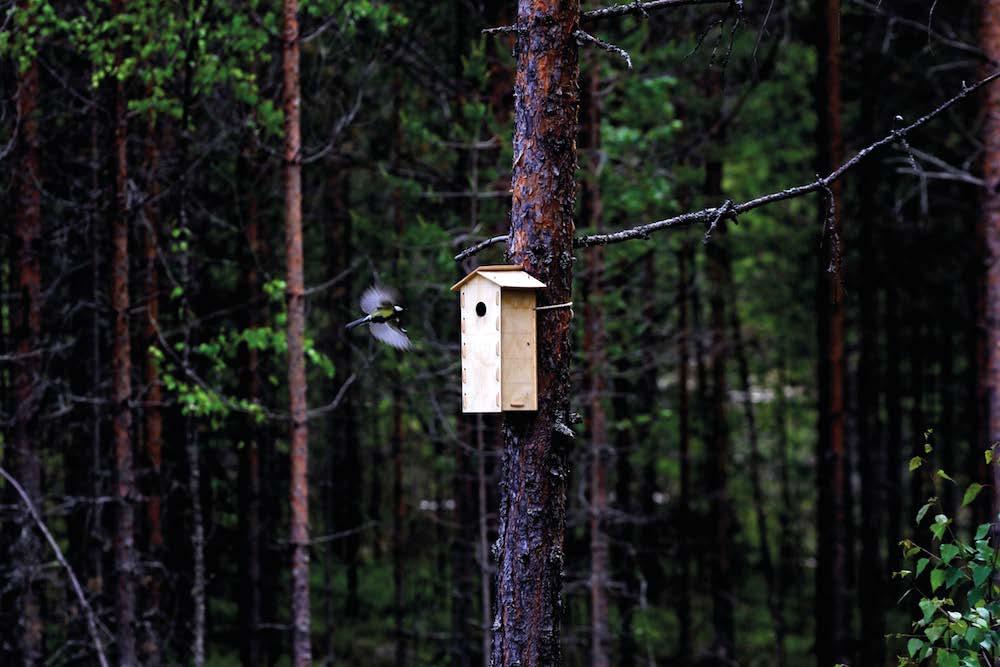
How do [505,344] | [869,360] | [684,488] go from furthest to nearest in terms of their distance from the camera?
[684,488]
[869,360]
[505,344]

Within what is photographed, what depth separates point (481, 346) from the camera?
521 centimetres

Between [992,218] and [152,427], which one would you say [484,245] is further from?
[152,427]

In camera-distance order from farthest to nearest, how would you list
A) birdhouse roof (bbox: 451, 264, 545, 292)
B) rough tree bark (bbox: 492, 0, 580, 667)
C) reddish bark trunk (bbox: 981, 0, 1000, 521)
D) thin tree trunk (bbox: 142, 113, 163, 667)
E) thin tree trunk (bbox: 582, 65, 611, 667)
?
1. thin tree trunk (bbox: 582, 65, 611, 667)
2. thin tree trunk (bbox: 142, 113, 163, 667)
3. reddish bark trunk (bbox: 981, 0, 1000, 521)
4. rough tree bark (bbox: 492, 0, 580, 667)
5. birdhouse roof (bbox: 451, 264, 545, 292)

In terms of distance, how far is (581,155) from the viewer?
12.8 metres

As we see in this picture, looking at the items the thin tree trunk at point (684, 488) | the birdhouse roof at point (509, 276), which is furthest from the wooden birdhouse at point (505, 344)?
the thin tree trunk at point (684, 488)

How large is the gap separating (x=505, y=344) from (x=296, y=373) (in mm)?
6035

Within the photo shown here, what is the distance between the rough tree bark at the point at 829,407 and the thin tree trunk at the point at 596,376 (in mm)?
2396

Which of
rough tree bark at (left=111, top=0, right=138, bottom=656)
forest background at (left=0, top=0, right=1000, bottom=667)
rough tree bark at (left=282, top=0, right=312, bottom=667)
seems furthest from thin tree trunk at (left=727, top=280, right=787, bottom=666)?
rough tree bark at (left=111, top=0, right=138, bottom=656)

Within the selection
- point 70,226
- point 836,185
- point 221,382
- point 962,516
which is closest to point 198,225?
point 221,382

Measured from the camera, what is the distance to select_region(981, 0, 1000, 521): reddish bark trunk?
9.24m

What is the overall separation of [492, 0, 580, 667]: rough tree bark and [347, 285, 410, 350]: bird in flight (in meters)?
0.79

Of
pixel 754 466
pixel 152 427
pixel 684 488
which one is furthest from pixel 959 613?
pixel 754 466

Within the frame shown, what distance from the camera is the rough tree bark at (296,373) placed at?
35.1 ft

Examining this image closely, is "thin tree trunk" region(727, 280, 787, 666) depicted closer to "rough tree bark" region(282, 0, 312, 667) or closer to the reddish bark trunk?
the reddish bark trunk
